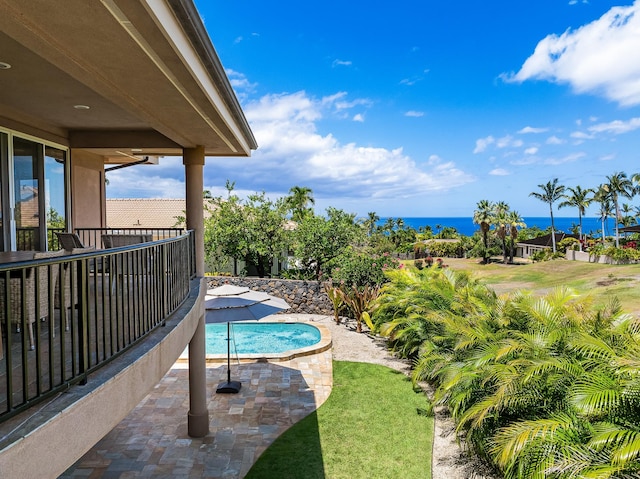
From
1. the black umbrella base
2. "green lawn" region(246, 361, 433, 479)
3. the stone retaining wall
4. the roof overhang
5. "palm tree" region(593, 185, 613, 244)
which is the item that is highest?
"palm tree" region(593, 185, 613, 244)

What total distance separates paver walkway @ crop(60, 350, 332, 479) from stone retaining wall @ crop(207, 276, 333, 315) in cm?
695

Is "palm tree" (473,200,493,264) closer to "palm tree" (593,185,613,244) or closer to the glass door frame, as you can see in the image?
"palm tree" (593,185,613,244)

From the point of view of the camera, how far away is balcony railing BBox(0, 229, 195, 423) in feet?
9.00

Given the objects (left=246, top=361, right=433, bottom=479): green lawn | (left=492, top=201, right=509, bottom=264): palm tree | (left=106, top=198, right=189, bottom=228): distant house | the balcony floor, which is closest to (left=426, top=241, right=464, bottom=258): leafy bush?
(left=492, top=201, right=509, bottom=264): palm tree

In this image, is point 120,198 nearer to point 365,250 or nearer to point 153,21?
point 365,250

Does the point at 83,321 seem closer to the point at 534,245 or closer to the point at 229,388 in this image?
the point at 229,388

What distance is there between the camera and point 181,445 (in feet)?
27.5

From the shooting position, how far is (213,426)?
9.18 meters

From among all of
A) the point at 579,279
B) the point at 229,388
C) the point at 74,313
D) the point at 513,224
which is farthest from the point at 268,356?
the point at 513,224

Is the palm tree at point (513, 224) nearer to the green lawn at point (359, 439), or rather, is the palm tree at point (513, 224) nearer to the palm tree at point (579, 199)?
the palm tree at point (579, 199)

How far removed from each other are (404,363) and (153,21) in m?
12.2

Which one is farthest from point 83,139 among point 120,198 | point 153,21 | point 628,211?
point 628,211

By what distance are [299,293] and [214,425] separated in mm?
11096

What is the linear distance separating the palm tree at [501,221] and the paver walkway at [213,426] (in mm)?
48145
